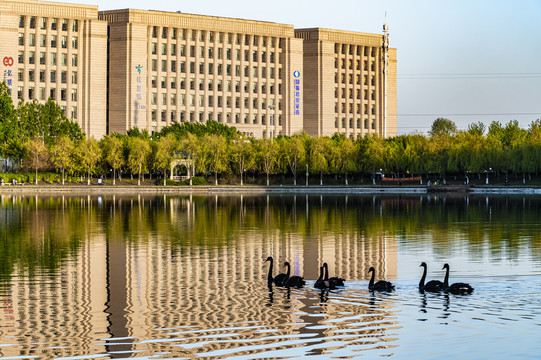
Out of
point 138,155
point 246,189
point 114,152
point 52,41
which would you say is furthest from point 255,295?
point 52,41

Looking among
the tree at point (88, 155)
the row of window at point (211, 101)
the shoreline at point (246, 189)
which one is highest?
the row of window at point (211, 101)

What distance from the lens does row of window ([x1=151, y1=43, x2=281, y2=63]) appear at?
16975 centimetres

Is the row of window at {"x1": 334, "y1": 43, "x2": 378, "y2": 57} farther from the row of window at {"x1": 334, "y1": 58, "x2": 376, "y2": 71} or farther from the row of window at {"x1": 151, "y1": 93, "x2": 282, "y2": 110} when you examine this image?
the row of window at {"x1": 151, "y1": 93, "x2": 282, "y2": 110}

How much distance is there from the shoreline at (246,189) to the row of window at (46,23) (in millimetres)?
54707

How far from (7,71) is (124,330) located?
143m

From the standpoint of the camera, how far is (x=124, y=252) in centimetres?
3612

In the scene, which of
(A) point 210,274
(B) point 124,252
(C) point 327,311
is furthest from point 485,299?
(B) point 124,252

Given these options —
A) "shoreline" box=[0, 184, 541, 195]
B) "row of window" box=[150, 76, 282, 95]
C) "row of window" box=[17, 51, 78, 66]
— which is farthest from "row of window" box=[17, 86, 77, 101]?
"shoreline" box=[0, 184, 541, 195]

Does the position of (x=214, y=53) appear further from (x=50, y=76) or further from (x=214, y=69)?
(x=50, y=76)

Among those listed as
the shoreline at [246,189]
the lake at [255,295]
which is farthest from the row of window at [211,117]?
the lake at [255,295]

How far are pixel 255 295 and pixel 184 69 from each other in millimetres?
152322

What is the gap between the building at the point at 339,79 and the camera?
7298 inches

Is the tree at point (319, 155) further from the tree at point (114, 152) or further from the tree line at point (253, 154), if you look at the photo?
the tree at point (114, 152)

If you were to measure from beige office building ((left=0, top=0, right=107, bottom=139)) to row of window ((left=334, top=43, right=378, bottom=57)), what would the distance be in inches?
2153
